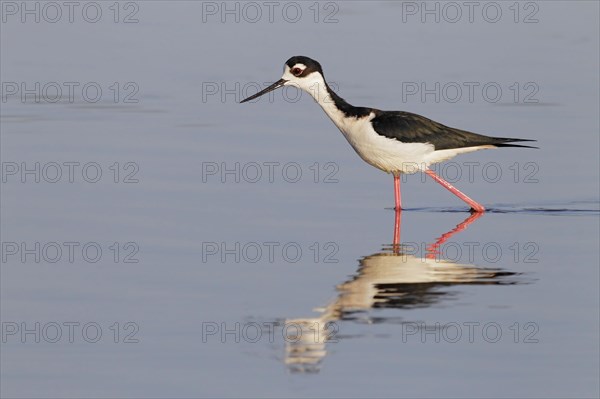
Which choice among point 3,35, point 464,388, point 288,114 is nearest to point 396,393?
point 464,388

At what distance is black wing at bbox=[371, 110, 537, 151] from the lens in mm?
12758

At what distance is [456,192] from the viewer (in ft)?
42.1

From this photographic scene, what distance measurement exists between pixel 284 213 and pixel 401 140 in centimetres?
138

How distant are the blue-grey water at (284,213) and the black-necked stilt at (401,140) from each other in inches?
12.3

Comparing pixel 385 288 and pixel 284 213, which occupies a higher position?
pixel 284 213

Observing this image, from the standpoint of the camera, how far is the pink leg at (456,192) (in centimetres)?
1261

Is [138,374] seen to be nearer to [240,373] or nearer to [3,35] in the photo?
[240,373]

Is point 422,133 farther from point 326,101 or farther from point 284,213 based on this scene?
point 284,213

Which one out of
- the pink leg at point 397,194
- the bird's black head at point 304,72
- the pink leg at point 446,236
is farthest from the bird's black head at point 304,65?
the pink leg at point 446,236

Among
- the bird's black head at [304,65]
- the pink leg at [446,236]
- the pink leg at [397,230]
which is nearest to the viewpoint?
the pink leg at [446,236]

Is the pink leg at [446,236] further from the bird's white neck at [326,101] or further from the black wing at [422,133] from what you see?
the bird's white neck at [326,101]

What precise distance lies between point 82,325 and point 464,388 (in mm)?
2431

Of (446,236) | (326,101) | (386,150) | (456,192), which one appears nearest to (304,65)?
(326,101)

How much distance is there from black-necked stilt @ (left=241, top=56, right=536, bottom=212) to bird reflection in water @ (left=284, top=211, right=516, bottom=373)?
4.31ft
